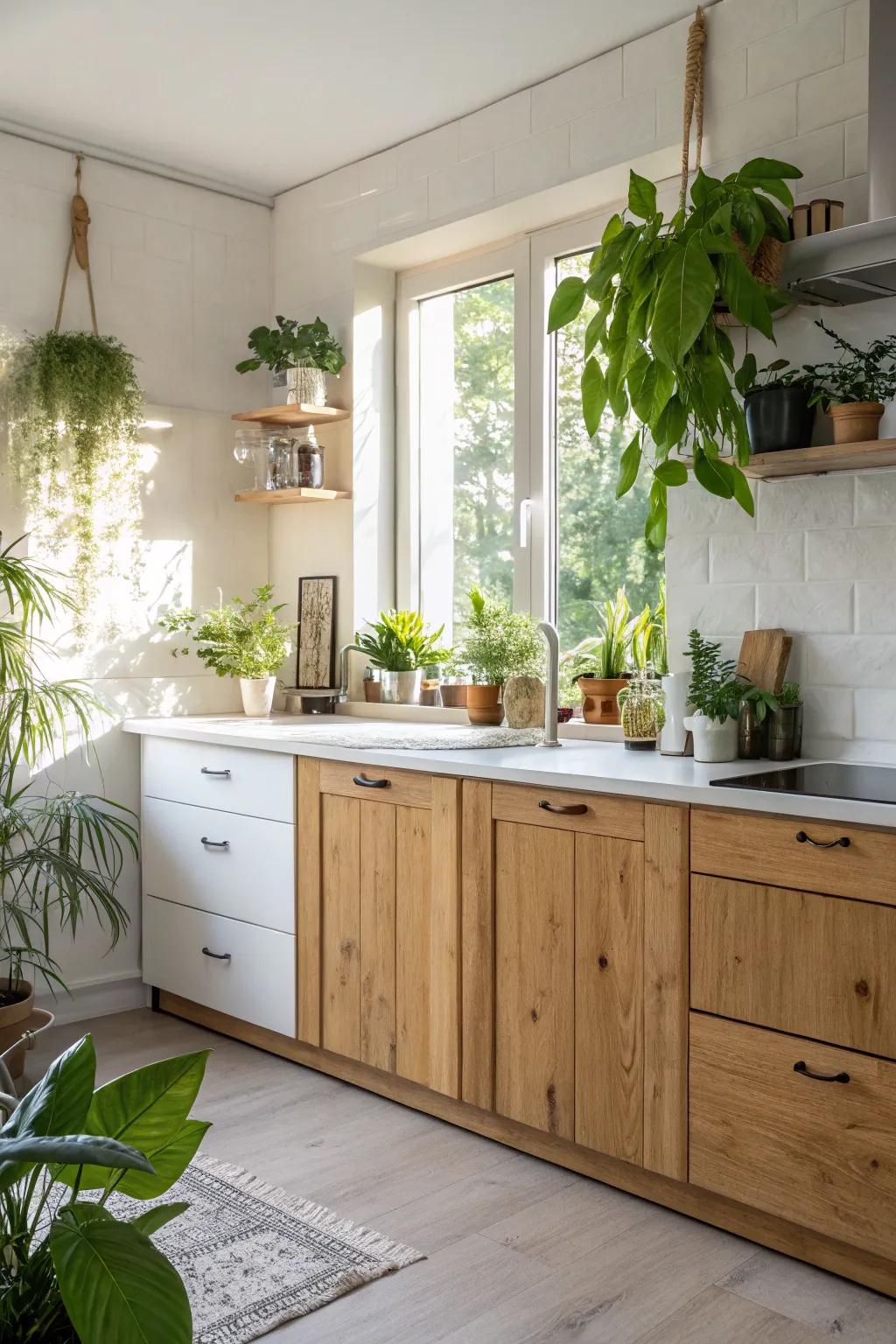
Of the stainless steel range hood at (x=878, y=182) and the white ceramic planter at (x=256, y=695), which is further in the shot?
the white ceramic planter at (x=256, y=695)

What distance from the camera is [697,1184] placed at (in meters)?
2.27

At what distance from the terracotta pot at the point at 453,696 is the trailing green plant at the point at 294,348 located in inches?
42.6

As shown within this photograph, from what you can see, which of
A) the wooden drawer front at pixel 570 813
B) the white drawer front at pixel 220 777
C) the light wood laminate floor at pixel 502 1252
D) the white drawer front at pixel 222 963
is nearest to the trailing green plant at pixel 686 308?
the wooden drawer front at pixel 570 813

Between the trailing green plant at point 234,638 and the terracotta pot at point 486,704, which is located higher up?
the trailing green plant at point 234,638

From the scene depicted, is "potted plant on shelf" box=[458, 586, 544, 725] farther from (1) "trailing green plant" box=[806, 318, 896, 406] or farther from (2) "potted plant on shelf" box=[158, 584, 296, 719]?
(1) "trailing green plant" box=[806, 318, 896, 406]

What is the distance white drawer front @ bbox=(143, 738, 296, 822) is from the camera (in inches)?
124

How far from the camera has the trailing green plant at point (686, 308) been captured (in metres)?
2.35

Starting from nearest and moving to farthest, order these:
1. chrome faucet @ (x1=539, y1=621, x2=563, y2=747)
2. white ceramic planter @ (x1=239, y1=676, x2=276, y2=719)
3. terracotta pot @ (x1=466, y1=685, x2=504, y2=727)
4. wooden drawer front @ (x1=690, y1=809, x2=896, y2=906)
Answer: wooden drawer front @ (x1=690, y1=809, x2=896, y2=906) → chrome faucet @ (x1=539, y1=621, x2=563, y2=747) → terracotta pot @ (x1=466, y1=685, x2=504, y2=727) → white ceramic planter @ (x1=239, y1=676, x2=276, y2=719)

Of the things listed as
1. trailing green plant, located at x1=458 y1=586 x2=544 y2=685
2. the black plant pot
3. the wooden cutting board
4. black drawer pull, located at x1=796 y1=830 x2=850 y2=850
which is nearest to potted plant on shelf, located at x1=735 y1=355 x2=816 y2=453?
the black plant pot

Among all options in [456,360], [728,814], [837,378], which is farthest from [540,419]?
[728,814]

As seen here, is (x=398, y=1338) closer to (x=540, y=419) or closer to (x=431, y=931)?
(x=431, y=931)

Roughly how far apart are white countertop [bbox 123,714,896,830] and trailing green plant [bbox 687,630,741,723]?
116 mm

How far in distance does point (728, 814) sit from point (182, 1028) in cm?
200

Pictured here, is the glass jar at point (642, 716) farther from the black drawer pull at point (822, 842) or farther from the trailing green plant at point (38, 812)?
the trailing green plant at point (38, 812)
